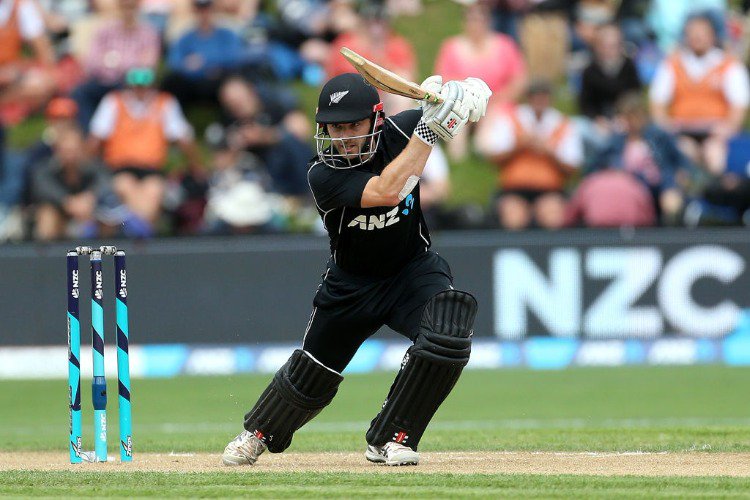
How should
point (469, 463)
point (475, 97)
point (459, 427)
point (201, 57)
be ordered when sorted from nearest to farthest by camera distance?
1. point (475, 97)
2. point (469, 463)
3. point (459, 427)
4. point (201, 57)

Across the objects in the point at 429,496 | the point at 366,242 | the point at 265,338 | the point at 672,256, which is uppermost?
the point at 366,242

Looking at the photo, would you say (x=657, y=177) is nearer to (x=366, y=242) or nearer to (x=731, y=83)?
(x=731, y=83)

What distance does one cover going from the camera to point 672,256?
12719 millimetres

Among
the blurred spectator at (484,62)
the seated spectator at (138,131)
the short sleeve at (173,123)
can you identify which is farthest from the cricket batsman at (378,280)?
the blurred spectator at (484,62)

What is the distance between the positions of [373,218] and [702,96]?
859cm

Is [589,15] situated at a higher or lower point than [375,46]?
higher

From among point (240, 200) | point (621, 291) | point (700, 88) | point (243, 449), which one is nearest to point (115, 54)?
point (240, 200)

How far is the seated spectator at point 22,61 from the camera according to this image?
15.2m

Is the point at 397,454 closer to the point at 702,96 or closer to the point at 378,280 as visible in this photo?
the point at 378,280

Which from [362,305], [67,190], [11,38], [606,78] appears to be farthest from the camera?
[11,38]

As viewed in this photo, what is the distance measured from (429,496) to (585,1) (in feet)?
34.7

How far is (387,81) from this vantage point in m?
6.55

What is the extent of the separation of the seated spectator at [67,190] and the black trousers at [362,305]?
6.82 metres

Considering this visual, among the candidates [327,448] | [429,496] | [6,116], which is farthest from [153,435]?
[6,116]
